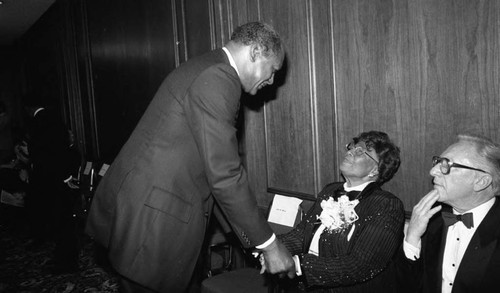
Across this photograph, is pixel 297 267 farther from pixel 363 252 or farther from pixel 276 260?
pixel 363 252

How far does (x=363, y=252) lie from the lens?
1981 millimetres

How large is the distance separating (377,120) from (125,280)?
5.51ft

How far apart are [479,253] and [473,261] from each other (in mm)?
40

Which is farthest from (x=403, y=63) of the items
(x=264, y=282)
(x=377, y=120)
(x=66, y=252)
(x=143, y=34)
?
(x=66, y=252)

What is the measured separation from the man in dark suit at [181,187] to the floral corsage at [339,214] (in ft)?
Answer: 1.37

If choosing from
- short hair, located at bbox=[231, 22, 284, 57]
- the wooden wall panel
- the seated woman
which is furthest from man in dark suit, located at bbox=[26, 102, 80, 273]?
short hair, located at bbox=[231, 22, 284, 57]

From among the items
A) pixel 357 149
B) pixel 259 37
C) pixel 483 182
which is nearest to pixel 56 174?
pixel 259 37

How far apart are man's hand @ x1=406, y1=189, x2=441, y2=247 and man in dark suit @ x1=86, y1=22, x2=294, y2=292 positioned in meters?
0.60

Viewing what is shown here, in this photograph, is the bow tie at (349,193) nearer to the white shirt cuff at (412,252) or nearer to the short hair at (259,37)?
the white shirt cuff at (412,252)

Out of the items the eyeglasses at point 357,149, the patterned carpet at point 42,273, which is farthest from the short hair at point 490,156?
the patterned carpet at point 42,273

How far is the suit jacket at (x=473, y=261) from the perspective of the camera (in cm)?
155

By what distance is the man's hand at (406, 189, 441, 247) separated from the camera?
1.77 m

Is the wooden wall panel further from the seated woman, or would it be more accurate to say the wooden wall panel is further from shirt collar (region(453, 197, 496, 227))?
shirt collar (region(453, 197, 496, 227))

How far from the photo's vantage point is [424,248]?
73.4 inches
